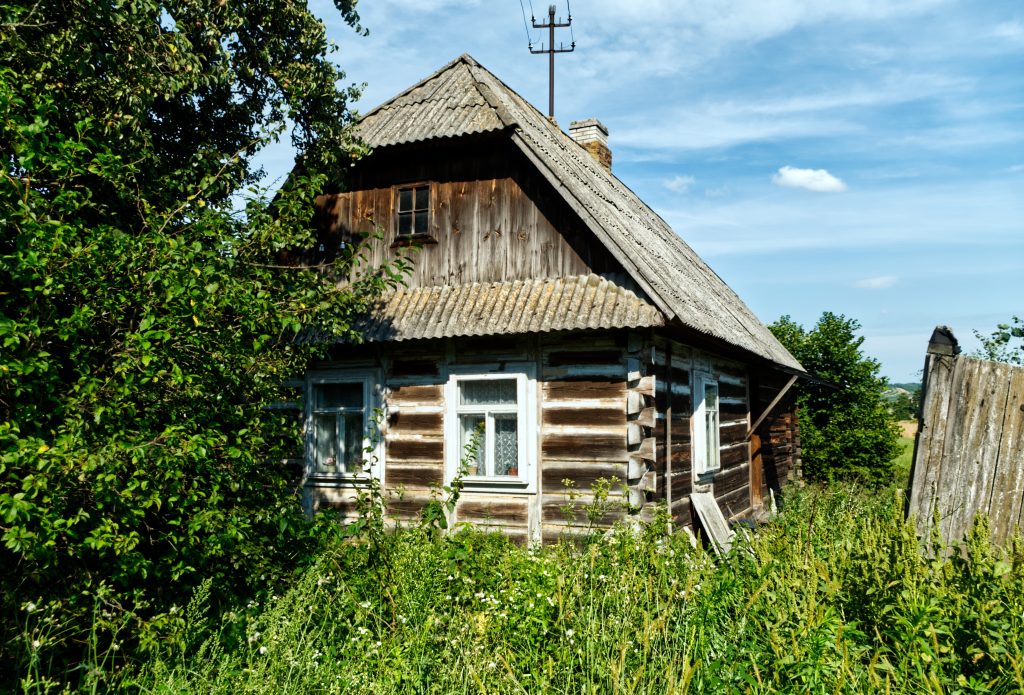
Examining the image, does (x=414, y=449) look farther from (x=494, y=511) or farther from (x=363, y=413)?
(x=494, y=511)

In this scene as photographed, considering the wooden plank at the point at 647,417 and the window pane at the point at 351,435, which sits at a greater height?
the wooden plank at the point at 647,417

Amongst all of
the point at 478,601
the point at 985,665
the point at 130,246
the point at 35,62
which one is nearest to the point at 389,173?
the point at 35,62

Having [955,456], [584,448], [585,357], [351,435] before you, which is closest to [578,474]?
[584,448]

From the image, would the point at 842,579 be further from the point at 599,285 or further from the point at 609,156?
the point at 609,156

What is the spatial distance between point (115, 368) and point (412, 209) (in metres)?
6.29

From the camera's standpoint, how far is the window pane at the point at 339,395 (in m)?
10.3

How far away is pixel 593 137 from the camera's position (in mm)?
16156

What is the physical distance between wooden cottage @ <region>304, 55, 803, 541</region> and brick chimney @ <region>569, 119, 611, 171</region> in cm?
470

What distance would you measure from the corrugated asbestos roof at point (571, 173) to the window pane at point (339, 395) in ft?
10.8

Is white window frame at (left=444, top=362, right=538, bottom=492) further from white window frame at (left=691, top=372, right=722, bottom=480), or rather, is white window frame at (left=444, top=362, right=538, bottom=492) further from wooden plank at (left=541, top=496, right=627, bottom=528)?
white window frame at (left=691, top=372, right=722, bottom=480)

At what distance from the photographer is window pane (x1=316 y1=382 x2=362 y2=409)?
1030 centimetres

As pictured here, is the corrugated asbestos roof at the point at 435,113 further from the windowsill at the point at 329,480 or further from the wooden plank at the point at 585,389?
the windowsill at the point at 329,480

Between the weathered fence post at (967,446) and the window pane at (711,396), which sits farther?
the window pane at (711,396)

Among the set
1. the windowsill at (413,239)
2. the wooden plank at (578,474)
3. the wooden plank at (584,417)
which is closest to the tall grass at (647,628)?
the wooden plank at (578,474)
